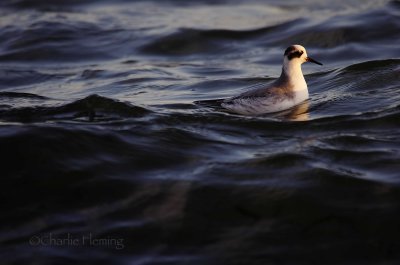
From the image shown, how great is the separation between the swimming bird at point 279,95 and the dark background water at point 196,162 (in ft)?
0.80

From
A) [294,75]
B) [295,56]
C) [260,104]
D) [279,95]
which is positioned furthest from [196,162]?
[295,56]

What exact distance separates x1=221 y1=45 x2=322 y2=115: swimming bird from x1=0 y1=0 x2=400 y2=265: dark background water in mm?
245

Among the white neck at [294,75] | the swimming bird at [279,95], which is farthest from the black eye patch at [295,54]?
the white neck at [294,75]

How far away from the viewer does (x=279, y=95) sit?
13.1 m

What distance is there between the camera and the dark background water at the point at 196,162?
8.81 m

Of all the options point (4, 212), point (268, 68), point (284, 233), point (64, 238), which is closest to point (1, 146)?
point (4, 212)

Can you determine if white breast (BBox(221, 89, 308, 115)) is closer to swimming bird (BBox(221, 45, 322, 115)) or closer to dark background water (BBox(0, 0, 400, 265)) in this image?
swimming bird (BBox(221, 45, 322, 115))

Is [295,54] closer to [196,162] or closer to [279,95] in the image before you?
[279,95]

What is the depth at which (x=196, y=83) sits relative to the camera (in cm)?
1518

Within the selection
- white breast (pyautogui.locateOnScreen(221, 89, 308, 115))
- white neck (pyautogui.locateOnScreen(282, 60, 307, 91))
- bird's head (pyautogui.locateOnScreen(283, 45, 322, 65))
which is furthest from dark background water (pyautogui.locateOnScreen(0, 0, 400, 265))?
bird's head (pyautogui.locateOnScreen(283, 45, 322, 65))

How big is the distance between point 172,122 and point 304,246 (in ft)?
12.6

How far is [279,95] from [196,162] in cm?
292

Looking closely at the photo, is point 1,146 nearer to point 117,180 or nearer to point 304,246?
point 117,180

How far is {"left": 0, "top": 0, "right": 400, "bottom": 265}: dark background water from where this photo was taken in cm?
881
